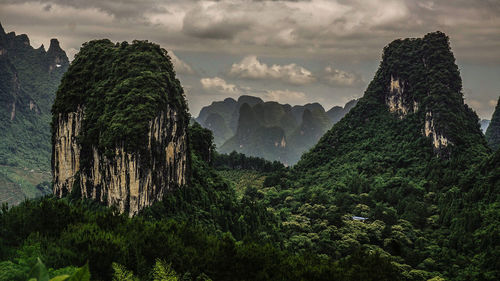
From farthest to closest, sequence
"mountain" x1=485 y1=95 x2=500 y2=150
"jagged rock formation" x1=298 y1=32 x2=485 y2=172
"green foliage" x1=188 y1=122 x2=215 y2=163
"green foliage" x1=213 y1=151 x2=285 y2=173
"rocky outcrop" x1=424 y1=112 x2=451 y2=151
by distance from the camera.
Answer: "mountain" x1=485 y1=95 x2=500 y2=150
"green foliage" x1=213 y1=151 x2=285 y2=173
"jagged rock formation" x1=298 y1=32 x2=485 y2=172
"rocky outcrop" x1=424 y1=112 x2=451 y2=151
"green foliage" x1=188 y1=122 x2=215 y2=163

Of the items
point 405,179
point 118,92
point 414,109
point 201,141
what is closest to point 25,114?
point 201,141

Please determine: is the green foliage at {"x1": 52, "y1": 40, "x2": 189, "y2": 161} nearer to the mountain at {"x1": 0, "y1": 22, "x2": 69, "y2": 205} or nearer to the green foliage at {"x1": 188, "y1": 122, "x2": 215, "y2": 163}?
the green foliage at {"x1": 188, "y1": 122, "x2": 215, "y2": 163}

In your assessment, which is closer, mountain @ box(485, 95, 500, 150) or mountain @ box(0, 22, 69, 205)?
mountain @ box(485, 95, 500, 150)

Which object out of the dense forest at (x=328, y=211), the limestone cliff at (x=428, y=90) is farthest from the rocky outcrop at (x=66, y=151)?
the limestone cliff at (x=428, y=90)

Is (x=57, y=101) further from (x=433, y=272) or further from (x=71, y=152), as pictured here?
(x=433, y=272)

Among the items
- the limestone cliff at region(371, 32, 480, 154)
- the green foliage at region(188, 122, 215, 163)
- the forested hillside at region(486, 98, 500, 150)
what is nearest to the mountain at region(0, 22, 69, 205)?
the green foliage at region(188, 122, 215, 163)

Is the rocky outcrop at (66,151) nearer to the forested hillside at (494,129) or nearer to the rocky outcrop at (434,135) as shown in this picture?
the rocky outcrop at (434,135)

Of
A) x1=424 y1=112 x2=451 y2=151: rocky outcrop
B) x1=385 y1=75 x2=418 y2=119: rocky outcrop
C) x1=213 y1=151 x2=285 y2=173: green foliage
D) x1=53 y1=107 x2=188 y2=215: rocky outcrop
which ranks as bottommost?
x1=213 y1=151 x2=285 y2=173: green foliage

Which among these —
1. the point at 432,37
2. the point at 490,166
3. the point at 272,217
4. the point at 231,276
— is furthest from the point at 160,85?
the point at 432,37
